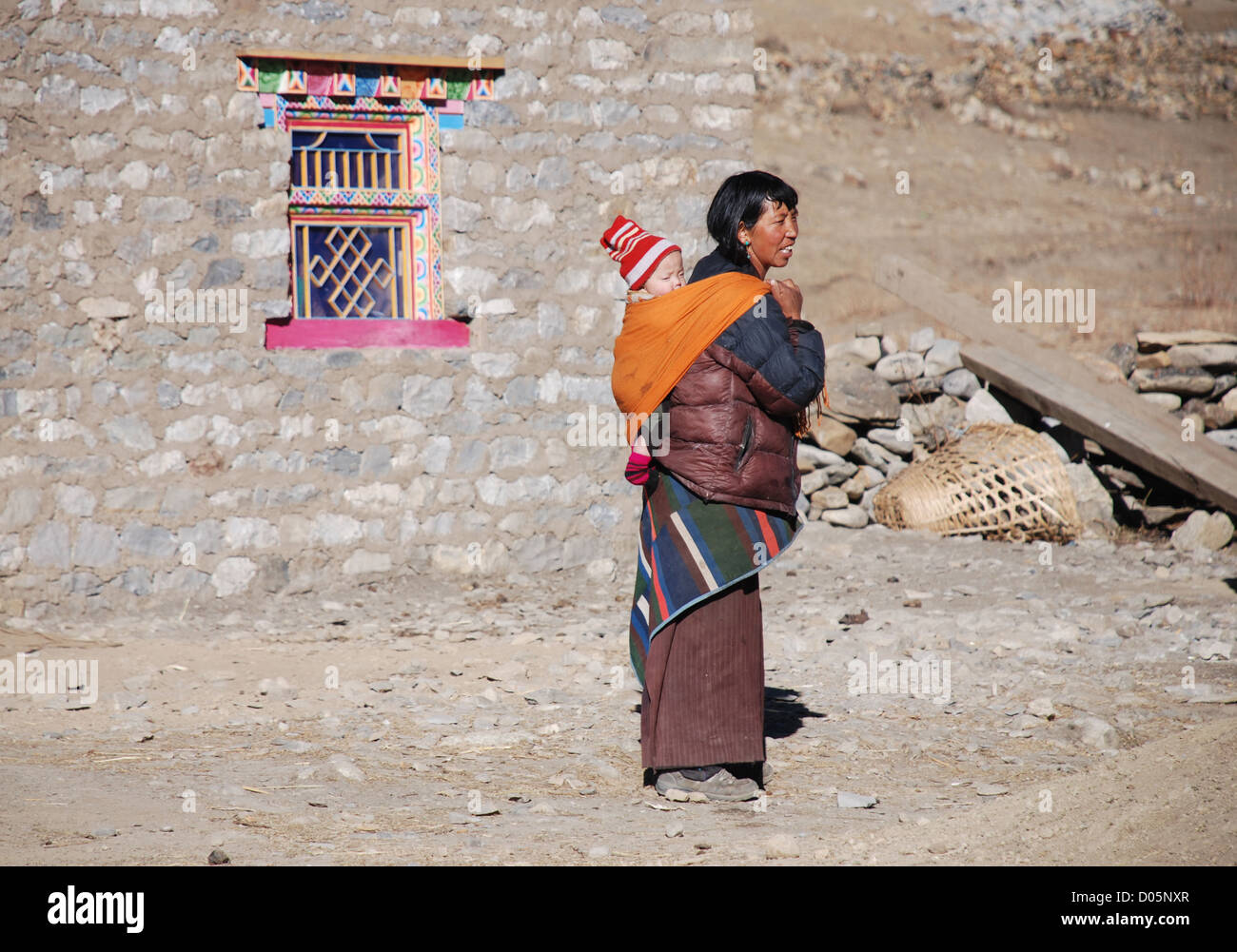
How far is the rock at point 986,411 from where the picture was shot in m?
8.90

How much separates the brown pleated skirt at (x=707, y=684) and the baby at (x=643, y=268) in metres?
0.49

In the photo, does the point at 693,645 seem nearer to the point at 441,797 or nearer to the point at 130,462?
the point at 441,797

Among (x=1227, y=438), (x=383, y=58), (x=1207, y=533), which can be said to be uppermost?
(x=383, y=58)

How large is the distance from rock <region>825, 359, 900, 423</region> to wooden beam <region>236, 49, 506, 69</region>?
3.40 meters

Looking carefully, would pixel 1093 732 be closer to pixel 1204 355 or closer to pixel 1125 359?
pixel 1204 355

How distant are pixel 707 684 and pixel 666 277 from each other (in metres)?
1.30

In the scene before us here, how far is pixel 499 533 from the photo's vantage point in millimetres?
7145

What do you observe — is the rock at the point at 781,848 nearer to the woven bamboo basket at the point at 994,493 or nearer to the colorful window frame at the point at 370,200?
the colorful window frame at the point at 370,200

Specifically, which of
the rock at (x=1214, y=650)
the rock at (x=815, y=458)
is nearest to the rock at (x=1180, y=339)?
the rock at (x=815, y=458)

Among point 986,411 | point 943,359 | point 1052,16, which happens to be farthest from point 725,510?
point 1052,16

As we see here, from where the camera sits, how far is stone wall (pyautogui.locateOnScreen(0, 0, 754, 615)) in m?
6.37

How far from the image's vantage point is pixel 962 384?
29.7 ft

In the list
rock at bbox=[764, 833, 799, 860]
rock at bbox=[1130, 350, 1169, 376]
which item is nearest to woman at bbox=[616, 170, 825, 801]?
rock at bbox=[764, 833, 799, 860]
